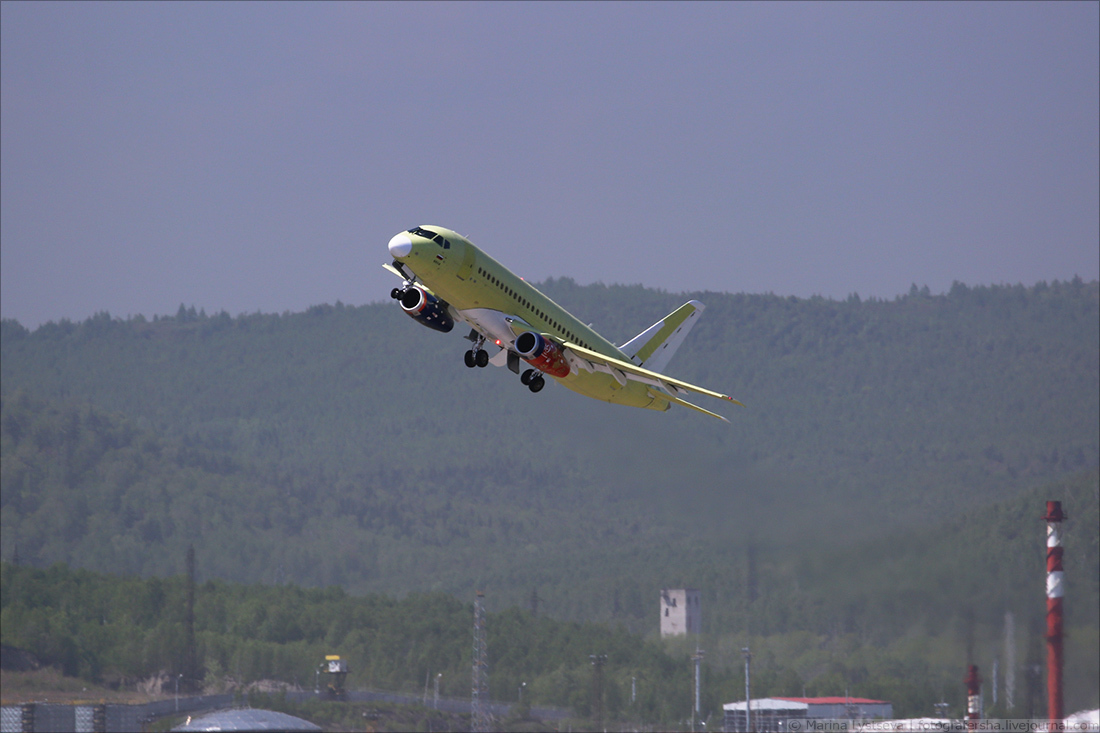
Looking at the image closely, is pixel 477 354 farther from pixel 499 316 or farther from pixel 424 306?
pixel 424 306

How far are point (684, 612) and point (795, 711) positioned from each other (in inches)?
1616

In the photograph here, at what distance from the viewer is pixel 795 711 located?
407ft

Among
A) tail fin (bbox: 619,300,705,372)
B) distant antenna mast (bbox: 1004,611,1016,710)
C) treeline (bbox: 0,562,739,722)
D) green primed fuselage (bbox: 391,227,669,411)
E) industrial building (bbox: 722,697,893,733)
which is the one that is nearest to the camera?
green primed fuselage (bbox: 391,227,669,411)

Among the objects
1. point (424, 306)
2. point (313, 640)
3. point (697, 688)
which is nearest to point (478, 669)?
point (697, 688)

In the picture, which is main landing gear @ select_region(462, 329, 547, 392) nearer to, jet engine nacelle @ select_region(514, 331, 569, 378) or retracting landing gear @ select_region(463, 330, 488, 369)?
retracting landing gear @ select_region(463, 330, 488, 369)

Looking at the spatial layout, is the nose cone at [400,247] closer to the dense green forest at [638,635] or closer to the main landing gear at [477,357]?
the main landing gear at [477,357]

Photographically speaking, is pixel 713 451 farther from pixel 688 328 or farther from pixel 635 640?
pixel 635 640

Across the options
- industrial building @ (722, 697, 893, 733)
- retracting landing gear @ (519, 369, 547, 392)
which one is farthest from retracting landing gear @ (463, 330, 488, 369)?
industrial building @ (722, 697, 893, 733)

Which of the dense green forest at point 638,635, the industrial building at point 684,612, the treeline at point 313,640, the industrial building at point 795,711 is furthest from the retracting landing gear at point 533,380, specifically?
A: the industrial building at point 684,612

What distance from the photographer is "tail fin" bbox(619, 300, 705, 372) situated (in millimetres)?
61628

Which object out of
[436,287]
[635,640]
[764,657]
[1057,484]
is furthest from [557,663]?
[436,287]

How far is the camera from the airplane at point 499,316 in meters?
47.5

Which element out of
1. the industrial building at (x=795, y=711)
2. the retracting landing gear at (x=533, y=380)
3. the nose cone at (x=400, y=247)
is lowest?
the industrial building at (x=795, y=711)

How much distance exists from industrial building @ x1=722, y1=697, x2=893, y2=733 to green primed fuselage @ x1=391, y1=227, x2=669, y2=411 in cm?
7104
